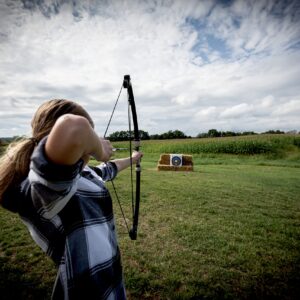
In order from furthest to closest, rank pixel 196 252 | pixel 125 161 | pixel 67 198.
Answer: pixel 196 252 → pixel 125 161 → pixel 67 198

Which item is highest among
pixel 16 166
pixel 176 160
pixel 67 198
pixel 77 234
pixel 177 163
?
pixel 16 166

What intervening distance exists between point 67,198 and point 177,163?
14.2 metres

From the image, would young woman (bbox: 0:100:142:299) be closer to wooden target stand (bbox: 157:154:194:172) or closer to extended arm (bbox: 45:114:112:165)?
extended arm (bbox: 45:114:112:165)

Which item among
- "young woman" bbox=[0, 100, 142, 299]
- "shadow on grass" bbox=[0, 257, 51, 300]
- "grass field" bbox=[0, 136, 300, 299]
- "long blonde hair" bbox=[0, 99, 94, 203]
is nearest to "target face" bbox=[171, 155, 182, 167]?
"grass field" bbox=[0, 136, 300, 299]

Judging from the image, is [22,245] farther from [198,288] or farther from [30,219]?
[30,219]

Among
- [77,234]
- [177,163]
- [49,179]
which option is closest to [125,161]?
[77,234]

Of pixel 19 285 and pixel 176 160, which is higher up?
pixel 176 160

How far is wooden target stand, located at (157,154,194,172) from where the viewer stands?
47.7ft

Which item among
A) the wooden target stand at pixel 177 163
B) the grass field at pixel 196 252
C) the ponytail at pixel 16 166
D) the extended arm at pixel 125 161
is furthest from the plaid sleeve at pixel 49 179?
the wooden target stand at pixel 177 163

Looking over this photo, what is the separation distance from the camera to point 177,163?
1491 cm

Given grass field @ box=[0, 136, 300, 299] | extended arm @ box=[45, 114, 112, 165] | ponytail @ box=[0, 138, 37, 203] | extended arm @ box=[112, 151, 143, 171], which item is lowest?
grass field @ box=[0, 136, 300, 299]

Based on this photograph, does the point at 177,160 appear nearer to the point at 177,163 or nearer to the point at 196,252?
the point at 177,163

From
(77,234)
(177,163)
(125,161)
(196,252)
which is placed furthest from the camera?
(177,163)

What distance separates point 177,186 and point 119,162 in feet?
22.6
